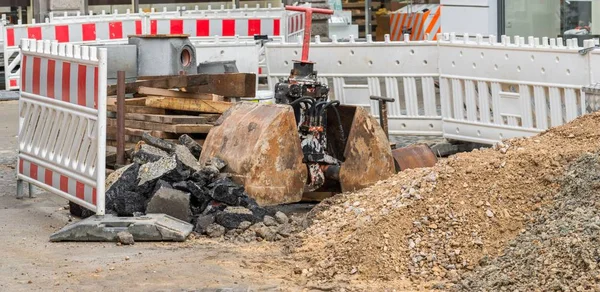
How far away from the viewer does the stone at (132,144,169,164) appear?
30.6 ft

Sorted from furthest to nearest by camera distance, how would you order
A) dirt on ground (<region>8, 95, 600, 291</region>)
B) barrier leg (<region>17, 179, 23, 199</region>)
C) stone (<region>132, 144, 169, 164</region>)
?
barrier leg (<region>17, 179, 23, 199</region>), stone (<region>132, 144, 169, 164</region>), dirt on ground (<region>8, 95, 600, 291</region>)

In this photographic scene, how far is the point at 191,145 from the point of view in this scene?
396 inches

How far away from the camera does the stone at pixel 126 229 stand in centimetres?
837

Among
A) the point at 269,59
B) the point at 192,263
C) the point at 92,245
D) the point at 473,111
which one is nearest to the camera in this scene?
the point at 192,263

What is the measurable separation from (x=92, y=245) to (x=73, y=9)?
1322 cm

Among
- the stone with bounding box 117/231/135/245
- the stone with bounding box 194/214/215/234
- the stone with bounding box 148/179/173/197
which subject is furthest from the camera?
the stone with bounding box 148/179/173/197

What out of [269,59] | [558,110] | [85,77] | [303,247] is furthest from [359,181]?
[269,59]

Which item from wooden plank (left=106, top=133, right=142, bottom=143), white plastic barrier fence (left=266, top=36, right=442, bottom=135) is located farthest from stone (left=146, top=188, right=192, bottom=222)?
white plastic barrier fence (left=266, top=36, right=442, bottom=135)

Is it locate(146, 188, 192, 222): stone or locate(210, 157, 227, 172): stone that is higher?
locate(210, 157, 227, 172): stone

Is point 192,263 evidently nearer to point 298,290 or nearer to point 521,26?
point 298,290

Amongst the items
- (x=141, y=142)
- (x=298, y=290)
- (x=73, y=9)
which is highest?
(x=73, y=9)

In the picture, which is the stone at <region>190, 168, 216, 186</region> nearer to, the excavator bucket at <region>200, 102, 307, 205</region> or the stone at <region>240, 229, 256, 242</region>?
the excavator bucket at <region>200, 102, 307, 205</region>

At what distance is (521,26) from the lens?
16516mm

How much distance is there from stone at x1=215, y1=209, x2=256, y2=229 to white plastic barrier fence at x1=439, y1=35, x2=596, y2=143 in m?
4.41
